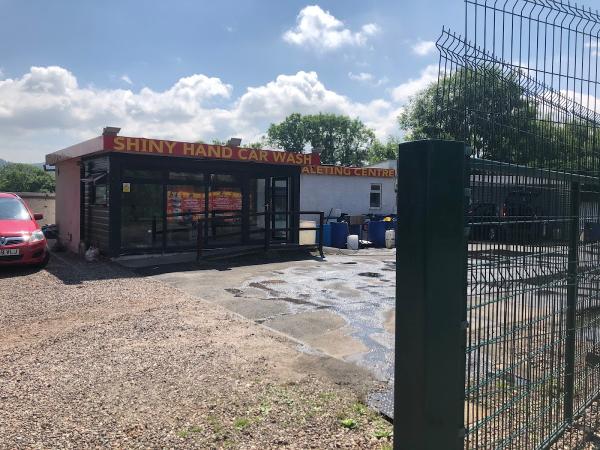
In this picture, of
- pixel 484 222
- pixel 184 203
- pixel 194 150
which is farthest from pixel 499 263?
pixel 184 203

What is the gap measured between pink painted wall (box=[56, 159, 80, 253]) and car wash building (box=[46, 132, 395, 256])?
3cm

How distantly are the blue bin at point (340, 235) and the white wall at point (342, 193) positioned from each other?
4512 mm

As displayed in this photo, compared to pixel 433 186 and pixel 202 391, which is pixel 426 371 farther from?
pixel 202 391

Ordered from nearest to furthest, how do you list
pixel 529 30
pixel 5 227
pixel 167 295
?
pixel 529 30
pixel 167 295
pixel 5 227

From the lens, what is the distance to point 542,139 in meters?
2.92

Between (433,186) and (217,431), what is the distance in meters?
2.34

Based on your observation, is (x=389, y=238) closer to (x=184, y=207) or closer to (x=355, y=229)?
(x=355, y=229)

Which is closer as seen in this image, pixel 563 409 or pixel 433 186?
pixel 433 186

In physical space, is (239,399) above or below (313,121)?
below

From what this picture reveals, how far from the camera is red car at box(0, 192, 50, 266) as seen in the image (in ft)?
32.7

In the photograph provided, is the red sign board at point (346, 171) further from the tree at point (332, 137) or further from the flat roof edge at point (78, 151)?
the tree at point (332, 137)

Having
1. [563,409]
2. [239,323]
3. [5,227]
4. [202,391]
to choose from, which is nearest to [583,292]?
[563,409]

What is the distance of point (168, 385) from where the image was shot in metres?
4.23

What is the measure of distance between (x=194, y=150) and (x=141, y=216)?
222 centimetres
